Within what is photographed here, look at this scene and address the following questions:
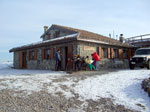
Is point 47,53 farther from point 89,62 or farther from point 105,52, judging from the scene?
point 105,52

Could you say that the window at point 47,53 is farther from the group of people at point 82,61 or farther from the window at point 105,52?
the window at point 105,52

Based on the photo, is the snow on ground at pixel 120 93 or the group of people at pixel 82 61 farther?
the group of people at pixel 82 61

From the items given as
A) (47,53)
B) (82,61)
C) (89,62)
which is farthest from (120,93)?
(47,53)

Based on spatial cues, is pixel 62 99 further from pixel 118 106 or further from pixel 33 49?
pixel 33 49

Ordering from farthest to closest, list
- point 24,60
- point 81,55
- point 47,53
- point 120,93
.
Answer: point 24,60, point 47,53, point 81,55, point 120,93

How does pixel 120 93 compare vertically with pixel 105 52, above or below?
below

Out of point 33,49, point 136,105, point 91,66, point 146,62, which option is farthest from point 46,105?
point 33,49

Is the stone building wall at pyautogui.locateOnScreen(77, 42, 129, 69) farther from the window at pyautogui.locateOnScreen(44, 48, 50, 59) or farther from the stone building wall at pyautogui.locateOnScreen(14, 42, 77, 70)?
the window at pyautogui.locateOnScreen(44, 48, 50, 59)

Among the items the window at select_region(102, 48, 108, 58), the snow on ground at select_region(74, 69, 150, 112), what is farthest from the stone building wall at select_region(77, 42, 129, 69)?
the snow on ground at select_region(74, 69, 150, 112)

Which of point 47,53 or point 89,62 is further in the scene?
point 47,53

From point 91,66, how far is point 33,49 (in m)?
7.74

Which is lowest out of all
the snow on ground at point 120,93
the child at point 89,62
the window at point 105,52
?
the snow on ground at point 120,93

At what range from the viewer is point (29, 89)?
5.57 meters

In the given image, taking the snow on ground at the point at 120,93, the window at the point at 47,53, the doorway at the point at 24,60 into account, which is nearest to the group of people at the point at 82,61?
the window at the point at 47,53
